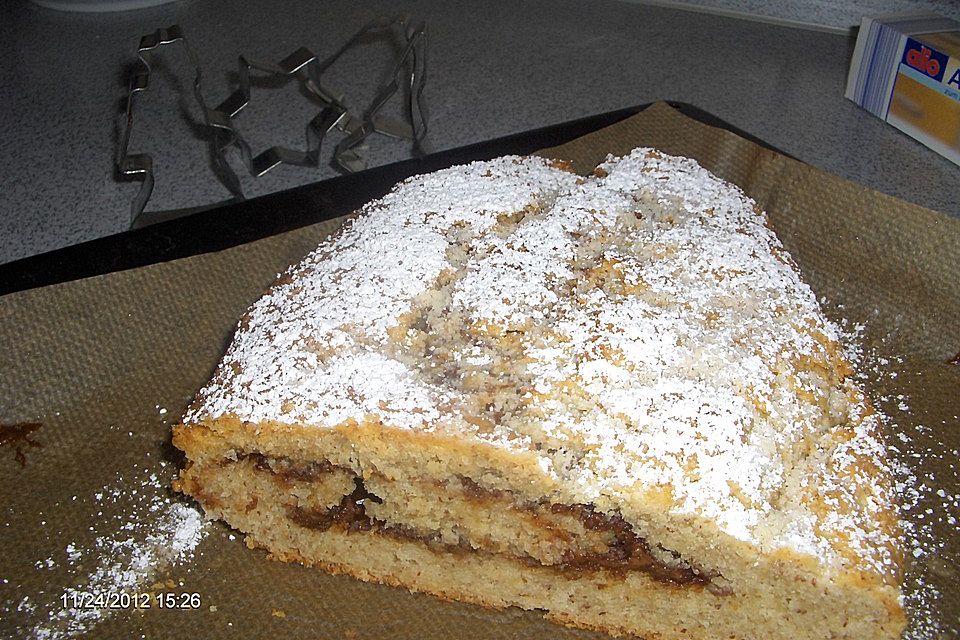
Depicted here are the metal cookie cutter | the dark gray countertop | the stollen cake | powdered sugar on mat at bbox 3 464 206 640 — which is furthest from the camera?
the dark gray countertop

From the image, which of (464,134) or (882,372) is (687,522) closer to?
(882,372)

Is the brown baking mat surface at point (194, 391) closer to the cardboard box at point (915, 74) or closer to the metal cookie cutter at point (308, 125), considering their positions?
the metal cookie cutter at point (308, 125)

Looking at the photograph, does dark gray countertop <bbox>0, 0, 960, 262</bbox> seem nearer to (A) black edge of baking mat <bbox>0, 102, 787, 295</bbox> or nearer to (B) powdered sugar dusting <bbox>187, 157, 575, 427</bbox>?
(A) black edge of baking mat <bbox>0, 102, 787, 295</bbox>

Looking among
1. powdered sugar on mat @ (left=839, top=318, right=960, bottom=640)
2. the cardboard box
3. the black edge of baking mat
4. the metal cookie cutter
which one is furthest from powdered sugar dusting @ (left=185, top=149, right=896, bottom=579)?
the cardboard box

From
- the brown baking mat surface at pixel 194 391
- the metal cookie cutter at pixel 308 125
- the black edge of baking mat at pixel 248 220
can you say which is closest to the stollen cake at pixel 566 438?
the brown baking mat surface at pixel 194 391

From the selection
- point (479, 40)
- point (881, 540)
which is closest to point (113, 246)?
point (881, 540)

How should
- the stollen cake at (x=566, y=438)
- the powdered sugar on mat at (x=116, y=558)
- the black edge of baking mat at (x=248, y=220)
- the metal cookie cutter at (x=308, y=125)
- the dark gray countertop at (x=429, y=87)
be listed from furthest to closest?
1. the dark gray countertop at (x=429, y=87)
2. the metal cookie cutter at (x=308, y=125)
3. the black edge of baking mat at (x=248, y=220)
4. the powdered sugar on mat at (x=116, y=558)
5. the stollen cake at (x=566, y=438)

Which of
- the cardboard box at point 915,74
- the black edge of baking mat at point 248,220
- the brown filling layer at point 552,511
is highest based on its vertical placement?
the cardboard box at point 915,74
